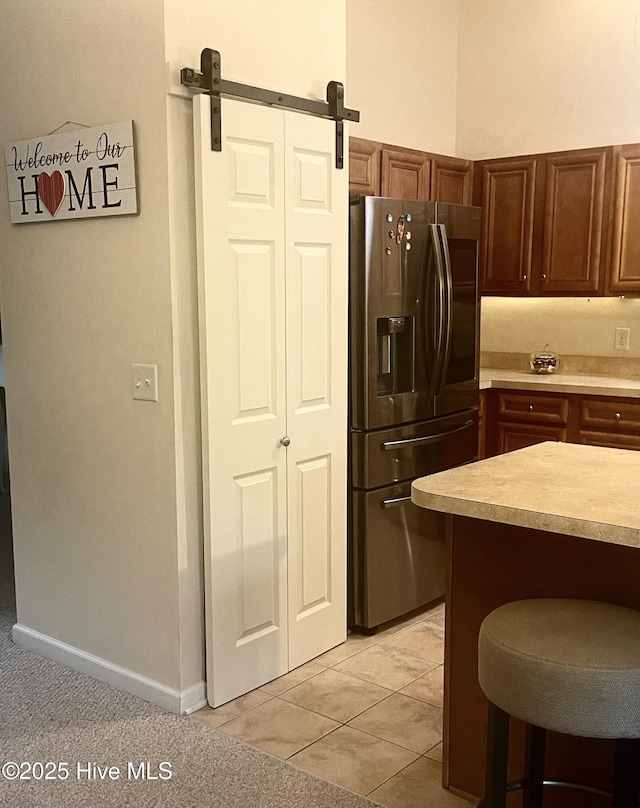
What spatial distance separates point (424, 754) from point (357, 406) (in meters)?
1.38

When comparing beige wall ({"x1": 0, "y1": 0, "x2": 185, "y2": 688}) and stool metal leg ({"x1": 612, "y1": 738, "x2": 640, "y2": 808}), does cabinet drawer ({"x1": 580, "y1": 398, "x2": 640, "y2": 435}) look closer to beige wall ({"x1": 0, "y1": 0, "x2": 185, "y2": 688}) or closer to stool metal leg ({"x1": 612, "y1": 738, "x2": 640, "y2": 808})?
beige wall ({"x1": 0, "y1": 0, "x2": 185, "y2": 688})

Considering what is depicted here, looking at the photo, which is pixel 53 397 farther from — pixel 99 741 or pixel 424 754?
pixel 424 754

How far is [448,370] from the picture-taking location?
3850 millimetres

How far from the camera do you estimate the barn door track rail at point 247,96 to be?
8.67ft

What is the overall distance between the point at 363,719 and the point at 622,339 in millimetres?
2861

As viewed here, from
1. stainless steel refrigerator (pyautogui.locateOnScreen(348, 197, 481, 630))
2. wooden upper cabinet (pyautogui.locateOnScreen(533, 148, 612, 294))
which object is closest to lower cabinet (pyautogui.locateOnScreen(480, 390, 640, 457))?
wooden upper cabinet (pyautogui.locateOnScreen(533, 148, 612, 294))

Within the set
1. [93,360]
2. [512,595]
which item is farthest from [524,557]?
[93,360]

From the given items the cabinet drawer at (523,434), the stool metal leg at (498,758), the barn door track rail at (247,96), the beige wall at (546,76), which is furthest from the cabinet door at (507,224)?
Result: the stool metal leg at (498,758)

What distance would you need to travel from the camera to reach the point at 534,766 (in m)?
2.08

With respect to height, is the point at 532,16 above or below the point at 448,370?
above

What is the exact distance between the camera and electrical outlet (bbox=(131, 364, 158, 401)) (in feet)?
9.18

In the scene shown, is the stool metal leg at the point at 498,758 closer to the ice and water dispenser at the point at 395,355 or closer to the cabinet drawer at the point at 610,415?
the ice and water dispenser at the point at 395,355

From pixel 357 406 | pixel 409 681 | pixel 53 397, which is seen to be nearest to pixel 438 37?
pixel 357 406

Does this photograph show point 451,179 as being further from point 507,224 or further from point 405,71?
point 405,71
